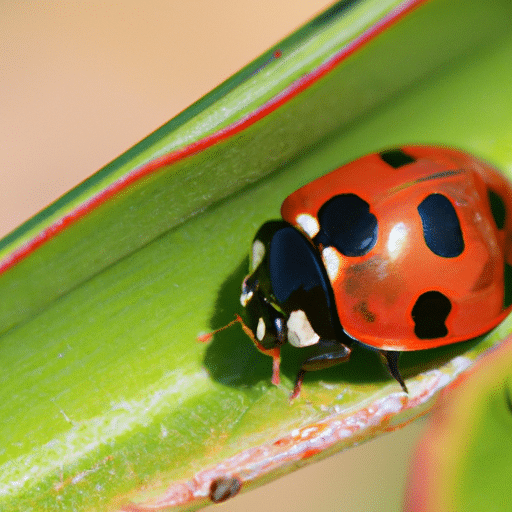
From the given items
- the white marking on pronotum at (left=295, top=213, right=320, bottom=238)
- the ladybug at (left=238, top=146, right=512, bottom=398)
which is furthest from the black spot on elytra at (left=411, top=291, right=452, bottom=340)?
the white marking on pronotum at (left=295, top=213, right=320, bottom=238)

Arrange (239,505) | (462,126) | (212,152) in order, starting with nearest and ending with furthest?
(212,152)
(462,126)
(239,505)

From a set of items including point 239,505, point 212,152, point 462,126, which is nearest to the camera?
point 212,152

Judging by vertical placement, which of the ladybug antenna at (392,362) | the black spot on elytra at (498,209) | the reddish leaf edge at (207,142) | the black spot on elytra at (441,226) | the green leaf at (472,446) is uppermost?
the reddish leaf edge at (207,142)

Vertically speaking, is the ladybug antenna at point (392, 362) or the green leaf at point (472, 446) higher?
the ladybug antenna at point (392, 362)

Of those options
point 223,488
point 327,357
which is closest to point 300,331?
point 327,357

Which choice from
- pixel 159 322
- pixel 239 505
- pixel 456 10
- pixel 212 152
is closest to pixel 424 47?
pixel 456 10

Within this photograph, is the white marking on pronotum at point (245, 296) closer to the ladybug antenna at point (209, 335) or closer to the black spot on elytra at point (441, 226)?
the ladybug antenna at point (209, 335)

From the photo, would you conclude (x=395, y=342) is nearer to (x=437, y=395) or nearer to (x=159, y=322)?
(x=437, y=395)

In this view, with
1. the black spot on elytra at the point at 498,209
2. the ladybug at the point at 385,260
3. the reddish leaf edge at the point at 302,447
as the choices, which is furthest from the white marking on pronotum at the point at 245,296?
the black spot on elytra at the point at 498,209
